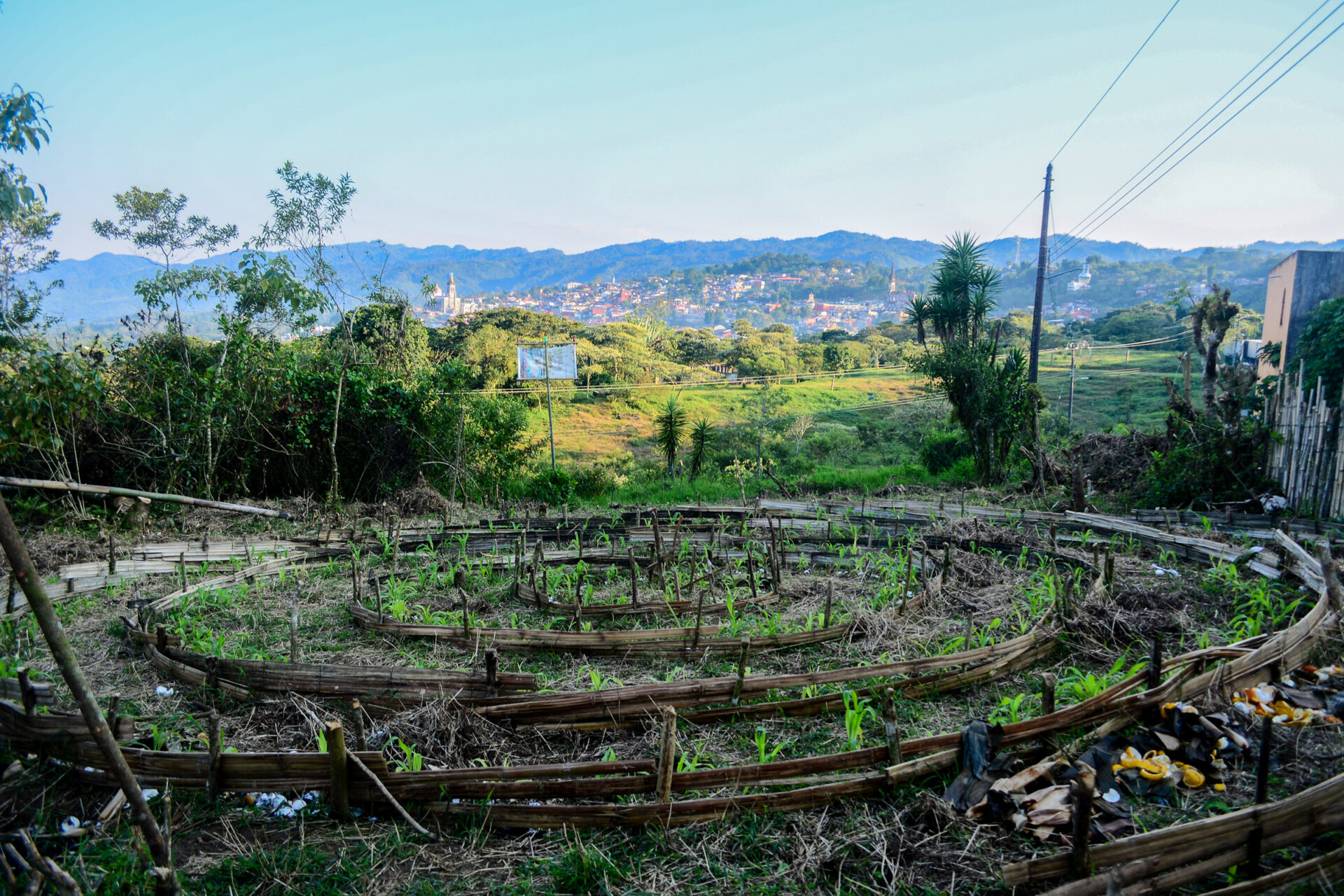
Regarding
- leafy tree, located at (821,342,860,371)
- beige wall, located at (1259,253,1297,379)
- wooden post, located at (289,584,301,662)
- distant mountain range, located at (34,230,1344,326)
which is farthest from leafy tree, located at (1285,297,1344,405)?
distant mountain range, located at (34,230,1344,326)

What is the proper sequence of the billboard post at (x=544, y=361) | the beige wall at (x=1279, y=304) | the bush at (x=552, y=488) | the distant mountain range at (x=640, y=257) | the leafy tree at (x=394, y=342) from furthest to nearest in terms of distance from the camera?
the distant mountain range at (x=640, y=257)
the beige wall at (x=1279, y=304)
the billboard post at (x=544, y=361)
the leafy tree at (x=394, y=342)
the bush at (x=552, y=488)

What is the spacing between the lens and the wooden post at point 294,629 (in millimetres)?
3645

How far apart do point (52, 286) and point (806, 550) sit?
10598mm

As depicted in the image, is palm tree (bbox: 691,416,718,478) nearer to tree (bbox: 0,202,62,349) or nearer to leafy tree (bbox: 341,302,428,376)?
leafy tree (bbox: 341,302,428,376)

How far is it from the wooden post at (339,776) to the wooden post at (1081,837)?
7.90 feet

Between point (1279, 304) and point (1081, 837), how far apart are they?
18.0 meters

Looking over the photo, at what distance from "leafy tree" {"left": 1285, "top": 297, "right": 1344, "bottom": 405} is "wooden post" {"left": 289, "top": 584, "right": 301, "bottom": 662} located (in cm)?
815

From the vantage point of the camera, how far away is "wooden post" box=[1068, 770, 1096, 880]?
2137mm

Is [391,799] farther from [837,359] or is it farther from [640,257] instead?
[640,257]

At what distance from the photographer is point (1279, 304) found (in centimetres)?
1550

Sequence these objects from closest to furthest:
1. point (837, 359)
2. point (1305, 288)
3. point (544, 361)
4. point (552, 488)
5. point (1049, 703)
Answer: point (1049, 703) < point (552, 488) < point (544, 361) < point (1305, 288) < point (837, 359)

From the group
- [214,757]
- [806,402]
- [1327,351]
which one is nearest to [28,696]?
[214,757]

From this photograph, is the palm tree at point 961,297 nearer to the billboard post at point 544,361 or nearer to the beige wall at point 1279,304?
the beige wall at point 1279,304

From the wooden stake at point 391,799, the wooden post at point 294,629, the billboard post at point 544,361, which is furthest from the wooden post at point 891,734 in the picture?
the billboard post at point 544,361
